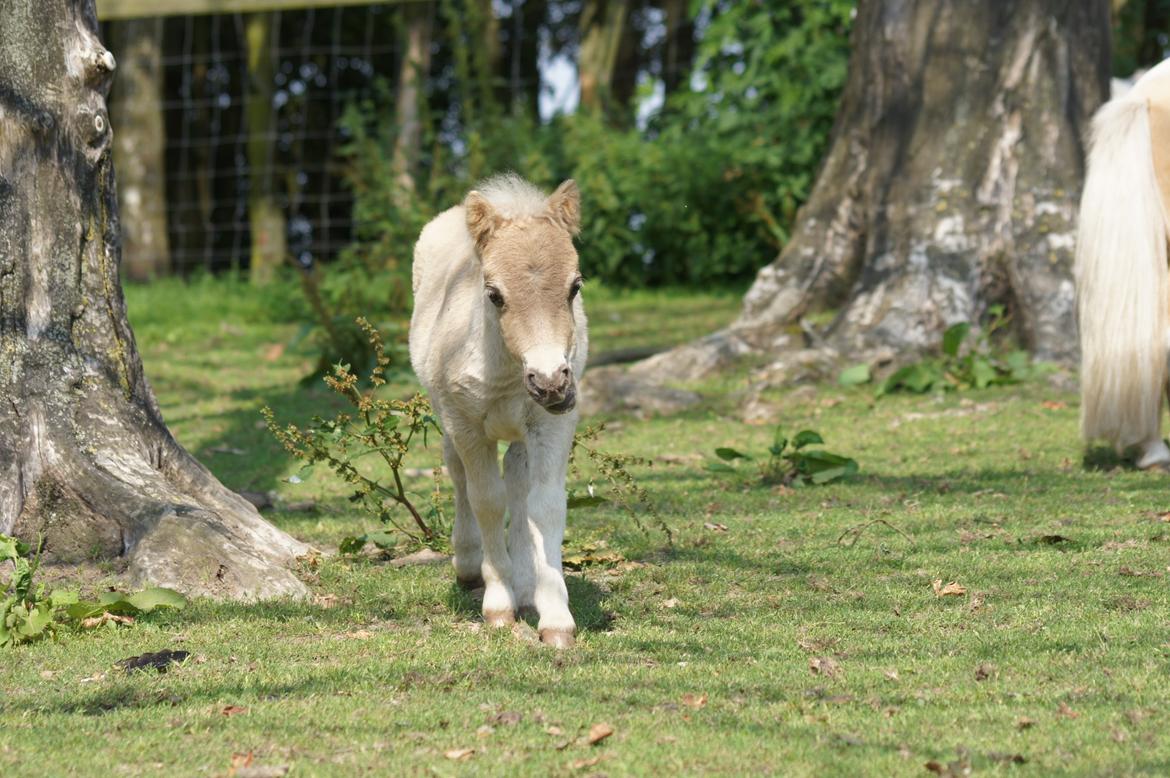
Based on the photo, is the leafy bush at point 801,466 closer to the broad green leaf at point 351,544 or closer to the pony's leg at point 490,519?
the broad green leaf at point 351,544

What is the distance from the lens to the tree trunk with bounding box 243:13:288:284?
18562mm

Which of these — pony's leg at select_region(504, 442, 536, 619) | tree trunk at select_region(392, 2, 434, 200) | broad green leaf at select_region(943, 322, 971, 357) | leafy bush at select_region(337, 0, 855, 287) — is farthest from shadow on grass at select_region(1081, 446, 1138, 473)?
tree trunk at select_region(392, 2, 434, 200)

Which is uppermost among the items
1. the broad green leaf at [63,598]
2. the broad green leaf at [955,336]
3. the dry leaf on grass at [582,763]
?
the broad green leaf at [955,336]

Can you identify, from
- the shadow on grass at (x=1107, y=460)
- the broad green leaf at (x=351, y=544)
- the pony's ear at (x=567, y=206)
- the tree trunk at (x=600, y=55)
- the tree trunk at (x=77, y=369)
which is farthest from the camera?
the tree trunk at (x=600, y=55)

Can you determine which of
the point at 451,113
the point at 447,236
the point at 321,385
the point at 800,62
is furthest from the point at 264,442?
the point at 451,113

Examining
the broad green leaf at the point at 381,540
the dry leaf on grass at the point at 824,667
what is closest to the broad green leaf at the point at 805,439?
the broad green leaf at the point at 381,540

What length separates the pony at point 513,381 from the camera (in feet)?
14.5

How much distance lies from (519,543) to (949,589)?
1.50m

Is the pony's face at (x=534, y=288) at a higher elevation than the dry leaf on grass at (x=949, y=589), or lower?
higher

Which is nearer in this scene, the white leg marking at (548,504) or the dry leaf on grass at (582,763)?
the dry leaf on grass at (582,763)

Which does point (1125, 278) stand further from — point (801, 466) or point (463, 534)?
point (463, 534)

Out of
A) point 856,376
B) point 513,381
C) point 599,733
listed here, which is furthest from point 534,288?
point 856,376

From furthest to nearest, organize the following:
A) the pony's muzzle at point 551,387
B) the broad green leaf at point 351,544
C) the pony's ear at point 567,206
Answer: the broad green leaf at point 351,544 < the pony's ear at point 567,206 < the pony's muzzle at point 551,387

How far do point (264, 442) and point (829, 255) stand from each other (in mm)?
4242
